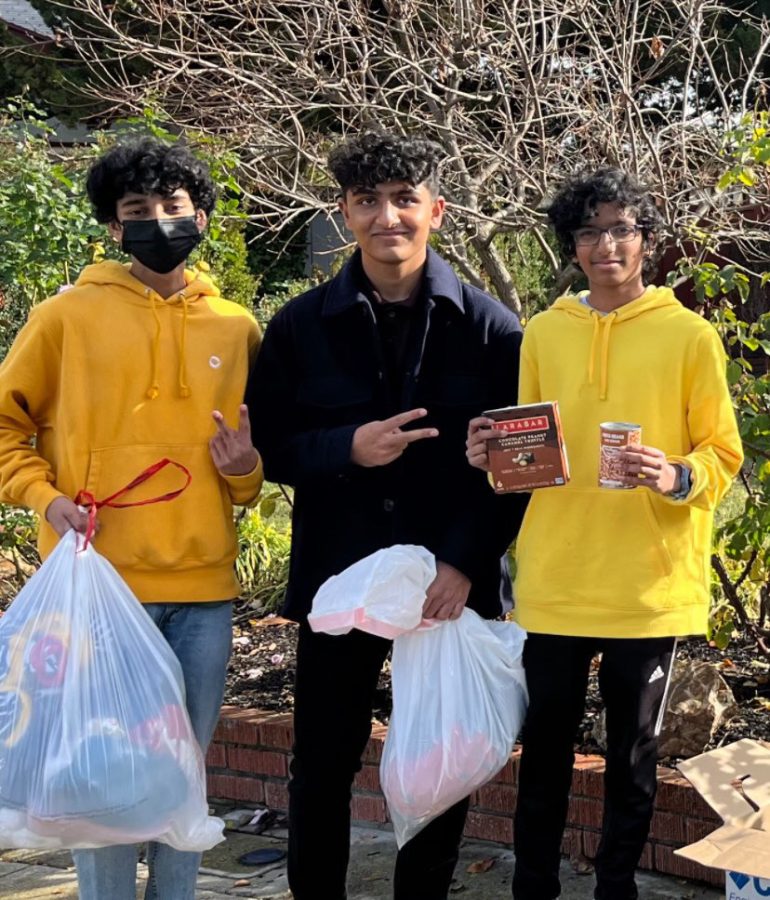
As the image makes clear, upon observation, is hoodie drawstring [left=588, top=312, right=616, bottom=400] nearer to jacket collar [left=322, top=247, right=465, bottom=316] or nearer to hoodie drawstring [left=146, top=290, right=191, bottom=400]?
jacket collar [left=322, top=247, right=465, bottom=316]

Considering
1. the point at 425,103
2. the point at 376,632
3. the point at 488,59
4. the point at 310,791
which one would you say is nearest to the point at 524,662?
the point at 376,632

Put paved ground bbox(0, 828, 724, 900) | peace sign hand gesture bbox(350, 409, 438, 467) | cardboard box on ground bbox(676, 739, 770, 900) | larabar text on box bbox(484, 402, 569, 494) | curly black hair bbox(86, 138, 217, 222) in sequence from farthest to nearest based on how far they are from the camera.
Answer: paved ground bbox(0, 828, 724, 900), curly black hair bbox(86, 138, 217, 222), peace sign hand gesture bbox(350, 409, 438, 467), larabar text on box bbox(484, 402, 569, 494), cardboard box on ground bbox(676, 739, 770, 900)

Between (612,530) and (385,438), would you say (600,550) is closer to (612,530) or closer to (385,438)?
(612,530)


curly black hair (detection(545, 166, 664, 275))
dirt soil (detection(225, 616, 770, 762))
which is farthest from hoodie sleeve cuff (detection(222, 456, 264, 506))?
dirt soil (detection(225, 616, 770, 762))

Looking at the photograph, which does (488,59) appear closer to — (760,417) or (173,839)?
(760,417)

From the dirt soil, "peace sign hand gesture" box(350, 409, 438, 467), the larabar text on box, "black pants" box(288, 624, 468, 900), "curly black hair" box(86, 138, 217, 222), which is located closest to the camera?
the larabar text on box

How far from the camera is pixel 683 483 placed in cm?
291

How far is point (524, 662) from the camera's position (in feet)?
10.6

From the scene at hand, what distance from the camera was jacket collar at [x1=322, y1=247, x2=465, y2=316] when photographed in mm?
3162

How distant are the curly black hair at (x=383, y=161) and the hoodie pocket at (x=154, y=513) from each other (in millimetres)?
785

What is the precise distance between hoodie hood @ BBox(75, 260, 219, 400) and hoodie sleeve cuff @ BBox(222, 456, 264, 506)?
25 cm

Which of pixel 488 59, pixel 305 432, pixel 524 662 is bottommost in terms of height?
pixel 524 662

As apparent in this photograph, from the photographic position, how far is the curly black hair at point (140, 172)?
309 centimetres

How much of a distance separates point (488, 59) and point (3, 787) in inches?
176
